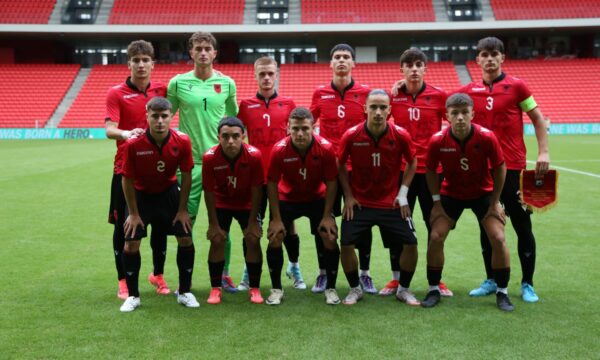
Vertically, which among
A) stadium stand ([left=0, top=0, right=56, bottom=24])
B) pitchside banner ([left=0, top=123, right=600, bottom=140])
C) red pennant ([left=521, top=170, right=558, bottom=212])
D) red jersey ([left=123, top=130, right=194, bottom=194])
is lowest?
pitchside banner ([left=0, top=123, right=600, bottom=140])

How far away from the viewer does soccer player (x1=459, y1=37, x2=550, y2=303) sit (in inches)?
178

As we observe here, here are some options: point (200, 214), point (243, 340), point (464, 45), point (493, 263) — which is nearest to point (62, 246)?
point (200, 214)

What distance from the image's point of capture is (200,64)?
4.86 metres

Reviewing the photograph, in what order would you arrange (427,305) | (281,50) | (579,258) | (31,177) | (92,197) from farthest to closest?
(281,50), (31,177), (92,197), (579,258), (427,305)

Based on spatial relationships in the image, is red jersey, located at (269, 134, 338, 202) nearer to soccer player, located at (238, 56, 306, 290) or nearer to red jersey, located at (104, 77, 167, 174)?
soccer player, located at (238, 56, 306, 290)

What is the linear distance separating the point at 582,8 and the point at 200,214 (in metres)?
32.1

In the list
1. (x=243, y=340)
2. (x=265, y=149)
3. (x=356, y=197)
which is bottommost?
(x=243, y=340)

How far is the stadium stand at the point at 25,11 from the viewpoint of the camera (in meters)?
32.9

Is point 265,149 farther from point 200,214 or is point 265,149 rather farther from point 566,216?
point 566,216

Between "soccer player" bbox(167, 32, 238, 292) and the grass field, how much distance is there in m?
0.90

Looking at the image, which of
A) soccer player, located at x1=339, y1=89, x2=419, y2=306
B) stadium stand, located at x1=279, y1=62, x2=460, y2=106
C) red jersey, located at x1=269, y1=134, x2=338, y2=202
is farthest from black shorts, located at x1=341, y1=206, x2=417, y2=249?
stadium stand, located at x1=279, y1=62, x2=460, y2=106

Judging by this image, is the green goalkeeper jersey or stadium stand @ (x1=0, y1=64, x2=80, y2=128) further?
stadium stand @ (x1=0, y1=64, x2=80, y2=128)

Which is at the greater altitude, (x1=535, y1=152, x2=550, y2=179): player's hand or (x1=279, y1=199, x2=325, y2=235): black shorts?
(x1=535, y1=152, x2=550, y2=179): player's hand

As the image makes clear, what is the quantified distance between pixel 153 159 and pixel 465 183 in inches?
92.8
